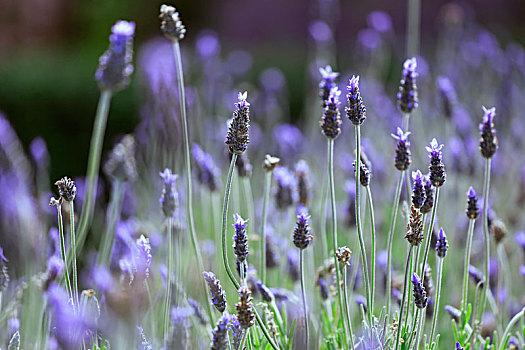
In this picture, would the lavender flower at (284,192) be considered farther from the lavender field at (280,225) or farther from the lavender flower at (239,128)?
the lavender flower at (239,128)

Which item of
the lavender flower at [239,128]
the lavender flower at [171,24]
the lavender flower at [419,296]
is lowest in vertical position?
the lavender flower at [419,296]

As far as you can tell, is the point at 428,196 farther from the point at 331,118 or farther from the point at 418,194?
the point at 331,118

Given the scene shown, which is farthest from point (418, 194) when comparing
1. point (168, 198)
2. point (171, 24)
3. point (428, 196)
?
point (171, 24)

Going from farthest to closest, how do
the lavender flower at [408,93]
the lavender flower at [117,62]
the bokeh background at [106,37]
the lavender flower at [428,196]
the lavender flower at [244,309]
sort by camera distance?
the bokeh background at [106,37] → the lavender flower at [117,62] → the lavender flower at [408,93] → the lavender flower at [428,196] → the lavender flower at [244,309]

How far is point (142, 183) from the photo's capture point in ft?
12.5

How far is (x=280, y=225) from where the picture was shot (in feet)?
8.16

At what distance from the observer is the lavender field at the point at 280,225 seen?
5.04ft

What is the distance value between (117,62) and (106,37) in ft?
23.0

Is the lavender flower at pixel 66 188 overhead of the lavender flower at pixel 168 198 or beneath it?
beneath

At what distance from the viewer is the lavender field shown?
1.54m

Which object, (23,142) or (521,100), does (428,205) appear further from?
(23,142)

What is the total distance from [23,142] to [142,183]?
231 cm

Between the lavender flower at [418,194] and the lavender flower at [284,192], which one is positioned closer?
the lavender flower at [418,194]

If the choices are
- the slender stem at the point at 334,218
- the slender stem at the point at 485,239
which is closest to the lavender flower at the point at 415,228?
the slender stem at the point at 334,218
